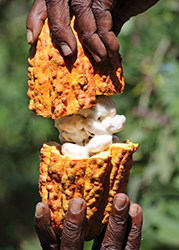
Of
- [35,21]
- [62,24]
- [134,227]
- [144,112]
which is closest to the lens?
[62,24]

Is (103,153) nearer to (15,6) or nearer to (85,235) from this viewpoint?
(85,235)

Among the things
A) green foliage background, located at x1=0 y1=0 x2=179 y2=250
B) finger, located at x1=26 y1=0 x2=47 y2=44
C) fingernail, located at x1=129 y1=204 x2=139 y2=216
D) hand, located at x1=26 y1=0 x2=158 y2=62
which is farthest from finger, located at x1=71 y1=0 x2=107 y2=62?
green foliage background, located at x1=0 y1=0 x2=179 y2=250

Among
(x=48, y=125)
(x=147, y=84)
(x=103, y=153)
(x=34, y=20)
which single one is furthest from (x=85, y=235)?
(x=48, y=125)

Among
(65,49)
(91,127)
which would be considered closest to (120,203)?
(91,127)

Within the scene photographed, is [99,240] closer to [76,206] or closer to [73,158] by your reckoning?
[76,206]

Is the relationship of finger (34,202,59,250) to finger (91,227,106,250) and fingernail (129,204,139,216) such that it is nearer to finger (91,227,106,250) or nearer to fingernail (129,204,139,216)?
finger (91,227,106,250)

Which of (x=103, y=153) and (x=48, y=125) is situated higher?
(x=103, y=153)
